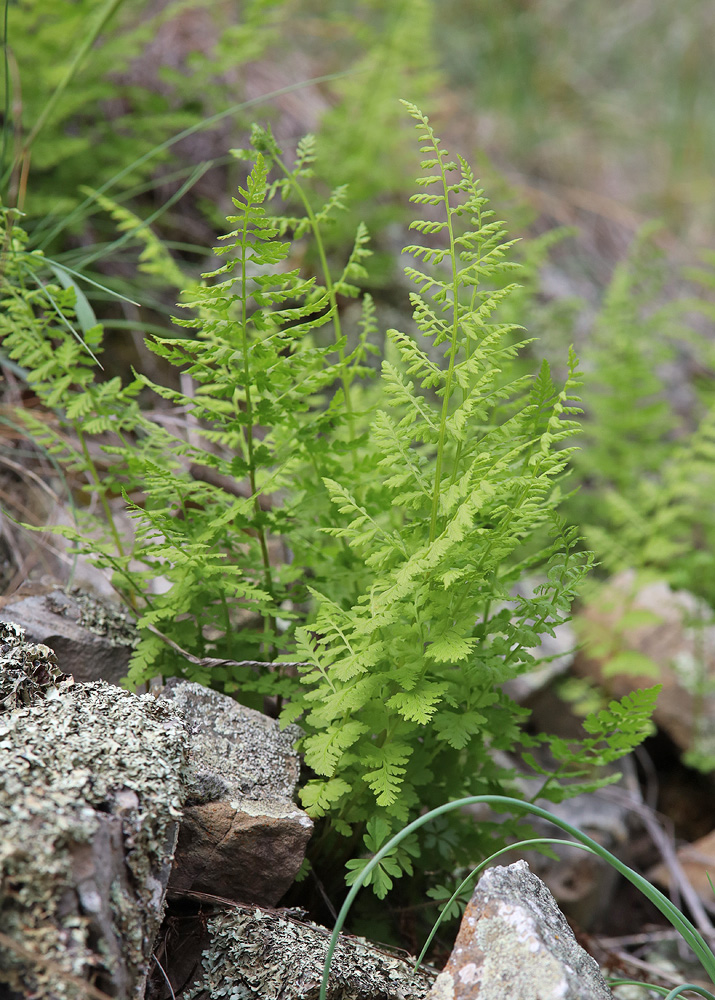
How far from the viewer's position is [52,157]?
2.97m

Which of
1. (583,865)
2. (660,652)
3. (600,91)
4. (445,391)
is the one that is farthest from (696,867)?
(600,91)

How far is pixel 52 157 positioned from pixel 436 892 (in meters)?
2.89

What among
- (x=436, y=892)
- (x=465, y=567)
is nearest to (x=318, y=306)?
(x=465, y=567)

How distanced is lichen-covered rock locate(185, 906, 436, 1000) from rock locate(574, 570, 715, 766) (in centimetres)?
181

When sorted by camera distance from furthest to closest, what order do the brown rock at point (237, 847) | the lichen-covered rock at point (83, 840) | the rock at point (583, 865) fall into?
1. the rock at point (583, 865)
2. the brown rock at point (237, 847)
3. the lichen-covered rock at point (83, 840)

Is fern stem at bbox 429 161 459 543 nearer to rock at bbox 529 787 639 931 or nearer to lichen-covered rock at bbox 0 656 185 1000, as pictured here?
lichen-covered rock at bbox 0 656 185 1000

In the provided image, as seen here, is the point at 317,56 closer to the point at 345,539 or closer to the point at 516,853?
the point at 345,539

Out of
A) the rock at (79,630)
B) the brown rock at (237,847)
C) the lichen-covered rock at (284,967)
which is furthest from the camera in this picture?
the rock at (79,630)

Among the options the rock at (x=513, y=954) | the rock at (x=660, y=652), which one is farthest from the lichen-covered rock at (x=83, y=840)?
the rock at (x=660, y=652)

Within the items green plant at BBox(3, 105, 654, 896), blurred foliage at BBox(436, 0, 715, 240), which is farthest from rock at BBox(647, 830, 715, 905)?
blurred foliage at BBox(436, 0, 715, 240)

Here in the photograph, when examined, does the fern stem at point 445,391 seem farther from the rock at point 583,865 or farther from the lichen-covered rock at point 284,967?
the rock at point 583,865

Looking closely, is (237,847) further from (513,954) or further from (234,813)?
(513,954)

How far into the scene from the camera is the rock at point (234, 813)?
155 cm

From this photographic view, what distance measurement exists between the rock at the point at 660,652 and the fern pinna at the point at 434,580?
5.29 ft
